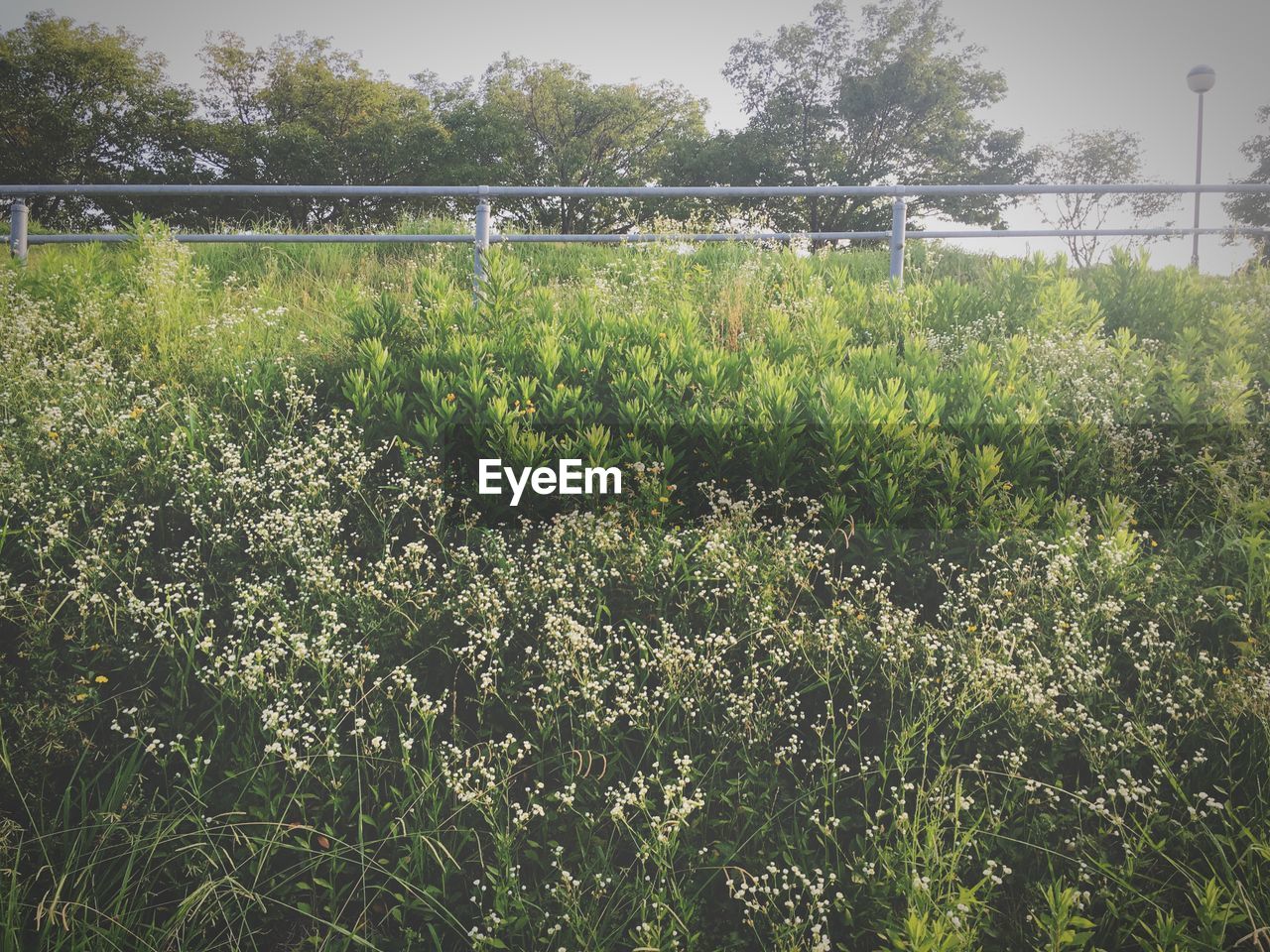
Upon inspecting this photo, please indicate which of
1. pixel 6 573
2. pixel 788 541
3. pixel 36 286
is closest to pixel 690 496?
pixel 788 541

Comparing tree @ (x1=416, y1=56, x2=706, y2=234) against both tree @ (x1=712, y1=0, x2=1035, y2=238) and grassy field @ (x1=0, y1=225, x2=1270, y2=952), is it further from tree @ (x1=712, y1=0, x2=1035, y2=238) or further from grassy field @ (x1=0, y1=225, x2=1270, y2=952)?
grassy field @ (x1=0, y1=225, x2=1270, y2=952)

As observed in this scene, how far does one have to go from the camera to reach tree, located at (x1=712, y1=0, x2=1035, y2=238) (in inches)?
896

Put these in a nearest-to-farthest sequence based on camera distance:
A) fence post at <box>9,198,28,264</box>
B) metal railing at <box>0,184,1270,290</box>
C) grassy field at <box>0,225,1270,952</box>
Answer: grassy field at <box>0,225,1270,952</box> → metal railing at <box>0,184,1270,290</box> → fence post at <box>9,198,28,264</box>

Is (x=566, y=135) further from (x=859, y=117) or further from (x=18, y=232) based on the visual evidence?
(x=18, y=232)

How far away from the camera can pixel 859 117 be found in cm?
2353

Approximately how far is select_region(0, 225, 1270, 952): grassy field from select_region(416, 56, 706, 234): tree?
65.5ft

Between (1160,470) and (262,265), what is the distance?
29.4ft

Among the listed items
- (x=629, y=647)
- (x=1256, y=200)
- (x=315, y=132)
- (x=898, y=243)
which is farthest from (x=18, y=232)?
(x=1256, y=200)

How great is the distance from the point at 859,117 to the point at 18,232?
71.0 ft

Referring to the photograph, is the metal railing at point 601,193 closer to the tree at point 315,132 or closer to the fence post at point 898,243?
the fence post at point 898,243

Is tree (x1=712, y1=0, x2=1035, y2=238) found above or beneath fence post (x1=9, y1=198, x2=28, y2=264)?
above

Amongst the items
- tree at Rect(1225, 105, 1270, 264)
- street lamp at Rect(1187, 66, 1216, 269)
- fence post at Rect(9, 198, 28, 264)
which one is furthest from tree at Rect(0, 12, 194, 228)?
tree at Rect(1225, 105, 1270, 264)

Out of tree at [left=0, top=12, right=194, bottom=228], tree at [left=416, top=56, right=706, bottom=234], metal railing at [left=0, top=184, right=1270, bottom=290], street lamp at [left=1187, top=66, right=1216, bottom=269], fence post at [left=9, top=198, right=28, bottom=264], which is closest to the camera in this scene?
metal railing at [left=0, top=184, right=1270, bottom=290]

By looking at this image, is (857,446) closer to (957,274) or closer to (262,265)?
(957,274)
